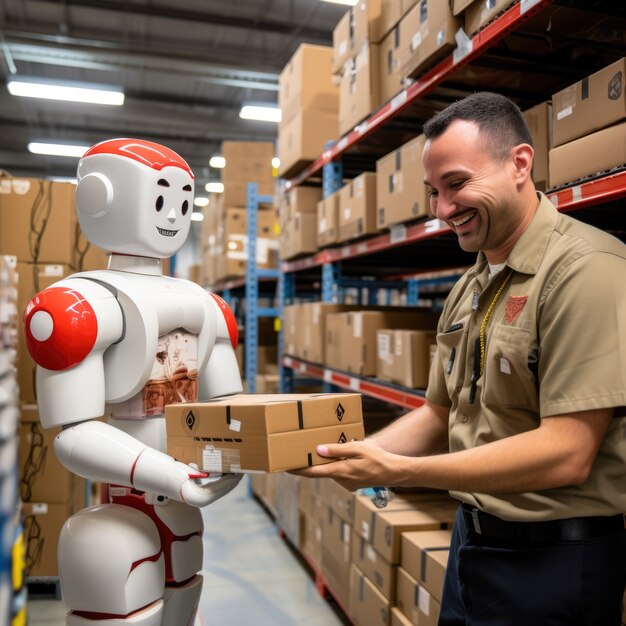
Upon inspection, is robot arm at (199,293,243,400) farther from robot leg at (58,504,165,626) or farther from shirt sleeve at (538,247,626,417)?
shirt sleeve at (538,247,626,417)

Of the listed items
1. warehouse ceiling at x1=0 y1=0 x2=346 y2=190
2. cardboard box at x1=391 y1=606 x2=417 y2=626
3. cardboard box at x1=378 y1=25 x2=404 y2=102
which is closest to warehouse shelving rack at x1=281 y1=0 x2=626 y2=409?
cardboard box at x1=378 y1=25 x2=404 y2=102

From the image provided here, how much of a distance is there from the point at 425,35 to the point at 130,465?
5.87 feet

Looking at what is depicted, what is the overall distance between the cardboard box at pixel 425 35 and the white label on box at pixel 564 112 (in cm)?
54

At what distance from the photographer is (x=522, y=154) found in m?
1.30

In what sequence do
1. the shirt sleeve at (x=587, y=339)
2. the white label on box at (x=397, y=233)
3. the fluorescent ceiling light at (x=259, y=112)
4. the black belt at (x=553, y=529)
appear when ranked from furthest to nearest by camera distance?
the fluorescent ceiling light at (x=259, y=112), the white label on box at (x=397, y=233), the black belt at (x=553, y=529), the shirt sleeve at (x=587, y=339)

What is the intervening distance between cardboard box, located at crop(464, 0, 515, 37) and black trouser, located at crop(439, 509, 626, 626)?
4.75 feet

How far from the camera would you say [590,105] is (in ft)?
5.02

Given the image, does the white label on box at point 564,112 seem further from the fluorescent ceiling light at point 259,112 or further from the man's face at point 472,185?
the fluorescent ceiling light at point 259,112

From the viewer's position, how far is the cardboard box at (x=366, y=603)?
238 centimetres

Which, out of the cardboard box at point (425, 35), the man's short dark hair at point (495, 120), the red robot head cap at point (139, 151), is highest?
the cardboard box at point (425, 35)

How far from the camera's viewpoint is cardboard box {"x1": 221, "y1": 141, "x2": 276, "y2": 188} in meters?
5.83

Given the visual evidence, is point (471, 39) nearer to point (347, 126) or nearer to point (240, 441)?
point (347, 126)

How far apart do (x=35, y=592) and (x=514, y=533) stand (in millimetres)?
2994

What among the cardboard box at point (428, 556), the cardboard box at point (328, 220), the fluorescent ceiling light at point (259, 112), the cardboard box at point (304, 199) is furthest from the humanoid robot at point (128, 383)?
the fluorescent ceiling light at point (259, 112)
